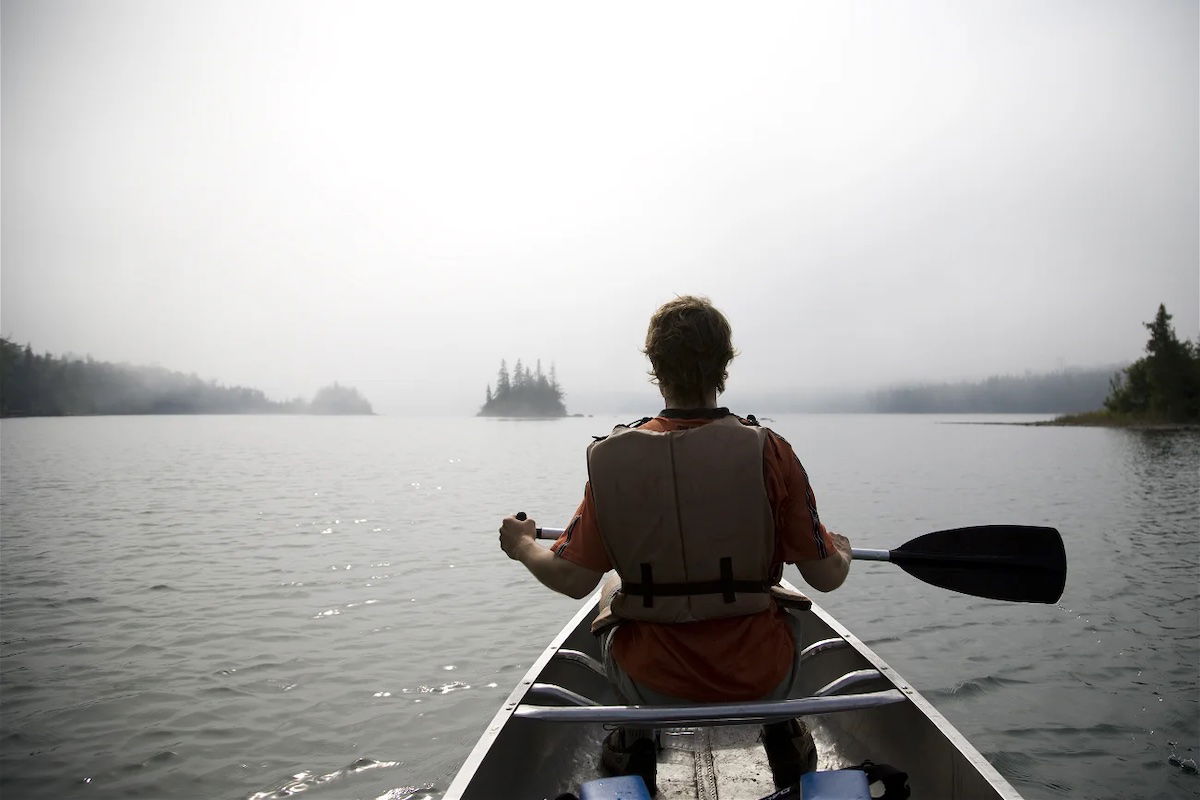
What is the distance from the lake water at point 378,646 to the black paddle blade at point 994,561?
2.63 meters

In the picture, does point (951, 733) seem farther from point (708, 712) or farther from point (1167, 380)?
point (1167, 380)

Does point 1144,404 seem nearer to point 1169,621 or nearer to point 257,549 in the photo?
point 1169,621

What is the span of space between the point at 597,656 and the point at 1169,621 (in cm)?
968

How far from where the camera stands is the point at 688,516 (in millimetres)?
2842

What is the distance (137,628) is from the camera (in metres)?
9.91

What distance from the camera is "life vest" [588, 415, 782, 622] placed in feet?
9.22

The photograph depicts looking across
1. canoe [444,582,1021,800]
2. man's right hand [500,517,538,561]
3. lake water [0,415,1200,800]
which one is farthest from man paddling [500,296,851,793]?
lake water [0,415,1200,800]

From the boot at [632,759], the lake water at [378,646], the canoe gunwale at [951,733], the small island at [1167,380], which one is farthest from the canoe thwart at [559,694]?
the small island at [1167,380]

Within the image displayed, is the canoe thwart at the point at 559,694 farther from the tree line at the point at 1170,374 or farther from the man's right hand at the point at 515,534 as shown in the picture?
the tree line at the point at 1170,374

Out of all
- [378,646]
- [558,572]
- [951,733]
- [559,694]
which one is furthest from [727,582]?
[378,646]

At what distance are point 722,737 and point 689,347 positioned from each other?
10.3 feet

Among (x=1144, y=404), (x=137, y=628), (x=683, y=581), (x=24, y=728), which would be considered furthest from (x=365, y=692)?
(x=1144, y=404)

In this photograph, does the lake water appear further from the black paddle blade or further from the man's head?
the man's head

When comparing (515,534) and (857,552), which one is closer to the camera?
(515,534)
